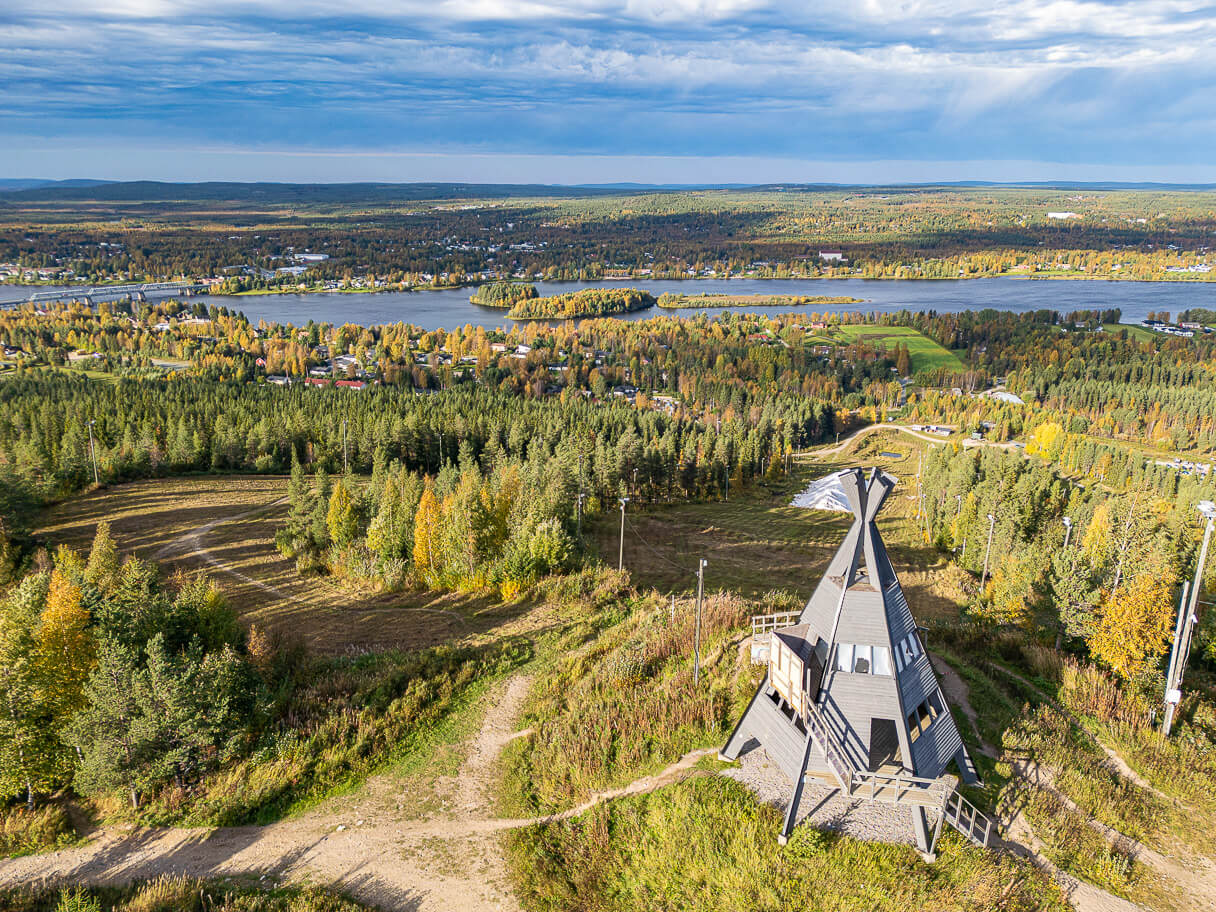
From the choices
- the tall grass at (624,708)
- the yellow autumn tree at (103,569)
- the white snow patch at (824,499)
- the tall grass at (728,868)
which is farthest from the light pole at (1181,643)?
the white snow patch at (824,499)

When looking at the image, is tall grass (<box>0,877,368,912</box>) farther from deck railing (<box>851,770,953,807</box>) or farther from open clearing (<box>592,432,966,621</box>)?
open clearing (<box>592,432,966,621</box>)

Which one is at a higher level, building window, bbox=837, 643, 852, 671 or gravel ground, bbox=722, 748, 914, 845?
building window, bbox=837, 643, 852, 671

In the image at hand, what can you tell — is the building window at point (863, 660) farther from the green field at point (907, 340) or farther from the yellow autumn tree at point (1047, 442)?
the green field at point (907, 340)

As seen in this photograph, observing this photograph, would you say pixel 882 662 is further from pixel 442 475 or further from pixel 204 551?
pixel 204 551

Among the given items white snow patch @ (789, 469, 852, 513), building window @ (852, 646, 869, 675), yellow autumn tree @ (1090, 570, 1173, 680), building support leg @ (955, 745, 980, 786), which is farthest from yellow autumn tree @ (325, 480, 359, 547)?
white snow patch @ (789, 469, 852, 513)

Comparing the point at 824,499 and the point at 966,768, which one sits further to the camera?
the point at 824,499

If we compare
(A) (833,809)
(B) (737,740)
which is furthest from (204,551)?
(A) (833,809)
